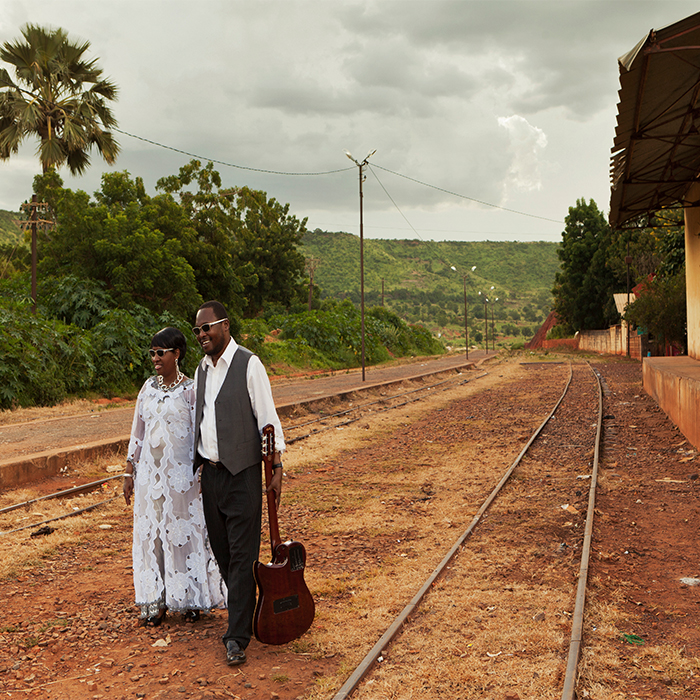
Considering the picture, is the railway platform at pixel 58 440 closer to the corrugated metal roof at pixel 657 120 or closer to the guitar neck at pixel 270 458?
the guitar neck at pixel 270 458

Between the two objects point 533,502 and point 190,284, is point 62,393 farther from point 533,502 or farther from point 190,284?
point 533,502

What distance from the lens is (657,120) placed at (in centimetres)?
1193

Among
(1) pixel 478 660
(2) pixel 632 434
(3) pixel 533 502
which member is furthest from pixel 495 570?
(2) pixel 632 434

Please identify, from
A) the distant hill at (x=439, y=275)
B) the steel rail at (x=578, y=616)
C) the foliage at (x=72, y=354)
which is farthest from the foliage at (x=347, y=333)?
the distant hill at (x=439, y=275)

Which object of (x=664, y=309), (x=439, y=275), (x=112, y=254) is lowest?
(x=664, y=309)

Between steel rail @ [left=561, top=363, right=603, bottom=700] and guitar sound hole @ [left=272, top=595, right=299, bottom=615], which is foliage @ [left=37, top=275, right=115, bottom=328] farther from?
guitar sound hole @ [left=272, top=595, right=299, bottom=615]

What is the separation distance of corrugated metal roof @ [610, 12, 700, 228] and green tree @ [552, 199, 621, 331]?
43.7m

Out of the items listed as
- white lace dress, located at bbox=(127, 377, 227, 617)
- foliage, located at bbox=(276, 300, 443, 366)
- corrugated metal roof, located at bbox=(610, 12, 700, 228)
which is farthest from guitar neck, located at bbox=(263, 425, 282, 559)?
foliage, located at bbox=(276, 300, 443, 366)

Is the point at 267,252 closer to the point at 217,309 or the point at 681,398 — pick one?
the point at 681,398

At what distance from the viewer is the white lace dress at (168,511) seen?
4418mm

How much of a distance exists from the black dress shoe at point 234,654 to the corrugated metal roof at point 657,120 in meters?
8.27

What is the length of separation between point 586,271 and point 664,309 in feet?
109

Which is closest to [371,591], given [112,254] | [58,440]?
[58,440]

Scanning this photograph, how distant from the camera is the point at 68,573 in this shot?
587 centimetres
